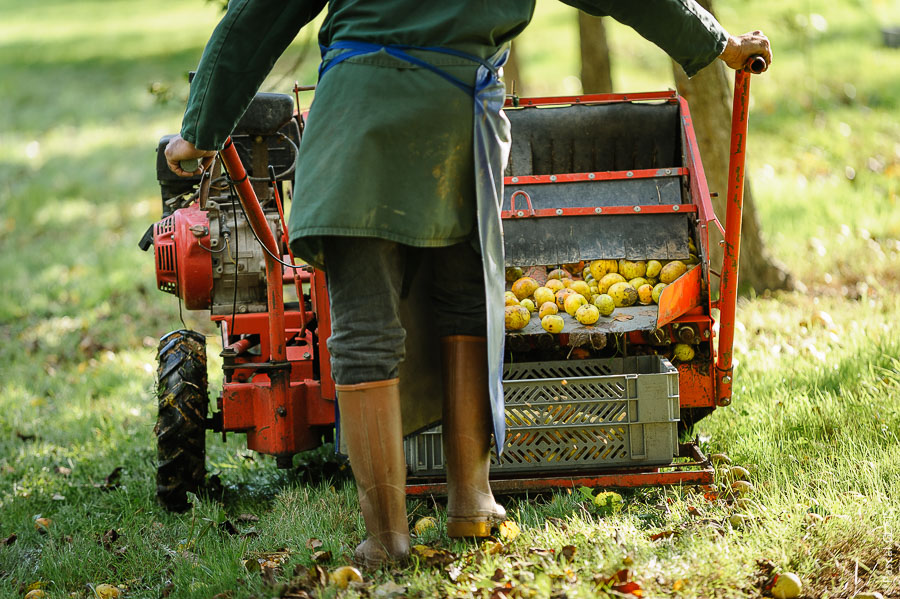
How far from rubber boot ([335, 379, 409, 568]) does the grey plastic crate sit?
0.66m

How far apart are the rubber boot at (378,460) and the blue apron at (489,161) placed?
0.32 meters

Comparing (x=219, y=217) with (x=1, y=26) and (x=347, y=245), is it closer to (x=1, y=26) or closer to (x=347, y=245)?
(x=347, y=245)

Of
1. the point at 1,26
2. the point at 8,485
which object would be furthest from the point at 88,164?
the point at 1,26

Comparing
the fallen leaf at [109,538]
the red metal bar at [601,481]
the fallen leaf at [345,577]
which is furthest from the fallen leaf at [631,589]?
the fallen leaf at [109,538]

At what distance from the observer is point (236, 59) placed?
2.78 meters

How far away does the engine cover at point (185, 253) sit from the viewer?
4121 mm

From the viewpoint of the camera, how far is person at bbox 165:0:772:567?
2.68m

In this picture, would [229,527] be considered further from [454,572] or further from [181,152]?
[181,152]

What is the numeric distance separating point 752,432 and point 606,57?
15.6ft

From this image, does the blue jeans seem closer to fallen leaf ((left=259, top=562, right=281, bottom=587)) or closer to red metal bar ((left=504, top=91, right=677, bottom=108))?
fallen leaf ((left=259, top=562, right=281, bottom=587))

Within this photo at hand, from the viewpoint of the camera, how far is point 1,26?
2644 cm

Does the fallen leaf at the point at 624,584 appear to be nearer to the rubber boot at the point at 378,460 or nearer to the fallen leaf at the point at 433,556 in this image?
the fallen leaf at the point at 433,556

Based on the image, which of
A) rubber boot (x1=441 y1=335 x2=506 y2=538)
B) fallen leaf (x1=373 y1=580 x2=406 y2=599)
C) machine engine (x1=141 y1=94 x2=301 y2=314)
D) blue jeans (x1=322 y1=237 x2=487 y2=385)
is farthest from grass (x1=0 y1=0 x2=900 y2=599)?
machine engine (x1=141 y1=94 x2=301 y2=314)

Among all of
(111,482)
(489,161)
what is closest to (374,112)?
(489,161)
